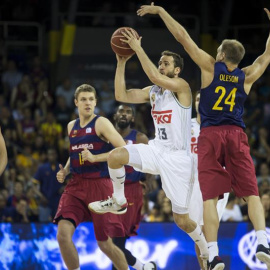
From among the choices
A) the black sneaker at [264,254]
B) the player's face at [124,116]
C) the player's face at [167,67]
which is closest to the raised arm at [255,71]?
the player's face at [167,67]

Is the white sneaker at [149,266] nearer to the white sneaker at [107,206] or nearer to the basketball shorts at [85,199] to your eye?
the basketball shorts at [85,199]

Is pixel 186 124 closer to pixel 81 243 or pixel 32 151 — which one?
pixel 81 243

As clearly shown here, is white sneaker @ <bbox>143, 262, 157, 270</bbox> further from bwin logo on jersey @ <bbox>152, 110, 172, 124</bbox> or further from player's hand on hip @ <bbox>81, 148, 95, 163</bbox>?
bwin logo on jersey @ <bbox>152, 110, 172, 124</bbox>

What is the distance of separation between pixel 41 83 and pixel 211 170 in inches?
402

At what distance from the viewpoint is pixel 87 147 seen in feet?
30.1

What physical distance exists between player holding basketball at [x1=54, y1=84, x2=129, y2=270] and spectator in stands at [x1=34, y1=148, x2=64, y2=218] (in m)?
3.91

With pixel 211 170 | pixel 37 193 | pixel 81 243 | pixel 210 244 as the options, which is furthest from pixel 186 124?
pixel 37 193

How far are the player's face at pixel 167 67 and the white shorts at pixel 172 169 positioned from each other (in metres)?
0.77

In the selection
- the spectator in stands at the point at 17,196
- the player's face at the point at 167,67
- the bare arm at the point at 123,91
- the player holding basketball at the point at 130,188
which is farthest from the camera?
the spectator in stands at the point at 17,196

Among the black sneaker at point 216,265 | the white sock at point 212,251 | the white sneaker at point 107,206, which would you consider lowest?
the black sneaker at point 216,265

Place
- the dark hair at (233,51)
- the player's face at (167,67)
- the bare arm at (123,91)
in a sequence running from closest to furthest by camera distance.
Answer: the dark hair at (233,51) → the player's face at (167,67) → the bare arm at (123,91)

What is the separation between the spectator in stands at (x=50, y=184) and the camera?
1345 centimetres

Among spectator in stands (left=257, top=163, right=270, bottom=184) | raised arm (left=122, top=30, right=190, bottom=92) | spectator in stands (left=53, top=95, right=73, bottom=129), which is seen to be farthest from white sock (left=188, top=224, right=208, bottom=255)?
spectator in stands (left=53, top=95, right=73, bottom=129)

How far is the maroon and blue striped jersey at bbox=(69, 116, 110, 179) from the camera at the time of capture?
30.2 ft
